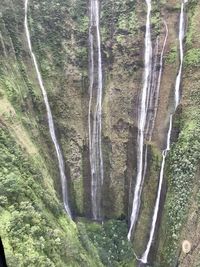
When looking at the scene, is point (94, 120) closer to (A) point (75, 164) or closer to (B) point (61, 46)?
(A) point (75, 164)

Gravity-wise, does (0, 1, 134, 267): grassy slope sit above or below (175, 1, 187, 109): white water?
below

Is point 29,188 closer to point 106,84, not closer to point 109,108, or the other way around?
point 109,108

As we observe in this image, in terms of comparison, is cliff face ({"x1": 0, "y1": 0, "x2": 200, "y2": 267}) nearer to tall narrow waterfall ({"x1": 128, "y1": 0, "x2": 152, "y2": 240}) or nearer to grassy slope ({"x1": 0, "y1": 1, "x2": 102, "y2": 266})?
grassy slope ({"x1": 0, "y1": 1, "x2": 102, "y2": 266})

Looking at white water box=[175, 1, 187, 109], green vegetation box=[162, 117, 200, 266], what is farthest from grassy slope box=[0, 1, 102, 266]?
white water box=[175, 1, 187, 109]

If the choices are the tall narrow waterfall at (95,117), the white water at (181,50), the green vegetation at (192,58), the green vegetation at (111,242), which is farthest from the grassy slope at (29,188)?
the green vegetation at (192,58)

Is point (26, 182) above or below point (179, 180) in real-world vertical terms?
above

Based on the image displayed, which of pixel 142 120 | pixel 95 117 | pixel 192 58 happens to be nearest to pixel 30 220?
pixel 95 117

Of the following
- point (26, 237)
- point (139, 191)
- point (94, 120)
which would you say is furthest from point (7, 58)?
point (26, 237)
